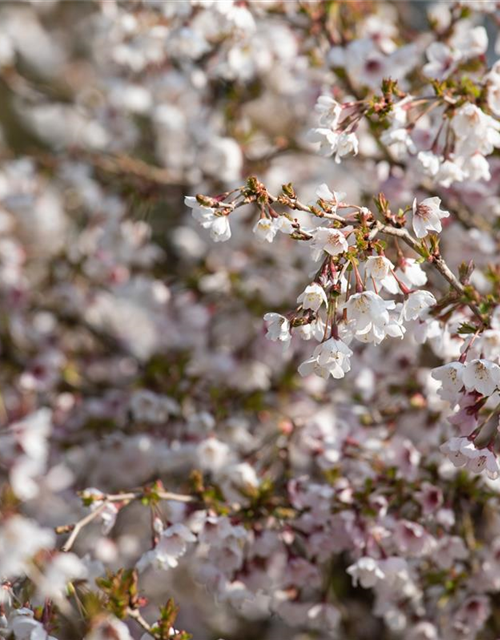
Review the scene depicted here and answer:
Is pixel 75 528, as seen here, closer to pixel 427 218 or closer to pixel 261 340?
pixel 427 218

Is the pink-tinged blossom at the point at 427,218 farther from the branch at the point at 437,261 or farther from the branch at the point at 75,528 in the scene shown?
the branch at the point at 75,528

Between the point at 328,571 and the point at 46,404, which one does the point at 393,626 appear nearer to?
the point at 328,571

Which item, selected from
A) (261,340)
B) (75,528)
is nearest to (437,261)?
(75,528)

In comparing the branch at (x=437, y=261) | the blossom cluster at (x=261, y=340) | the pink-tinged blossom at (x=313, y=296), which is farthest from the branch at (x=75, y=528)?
the branch at (x=437, y=261)

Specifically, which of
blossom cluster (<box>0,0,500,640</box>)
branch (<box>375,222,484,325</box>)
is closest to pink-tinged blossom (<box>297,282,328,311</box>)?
blossom cluster (<box>0,0,500,640</box>)

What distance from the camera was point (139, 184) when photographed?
3.74 meters

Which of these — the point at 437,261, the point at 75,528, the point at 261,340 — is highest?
the point at 437,261

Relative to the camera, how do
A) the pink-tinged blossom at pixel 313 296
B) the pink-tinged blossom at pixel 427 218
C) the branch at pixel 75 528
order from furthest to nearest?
the branch at pixel 75 528, the pink-tinged blossom at pixel 427 218, the pink-tinged blossom at pixel 313 296

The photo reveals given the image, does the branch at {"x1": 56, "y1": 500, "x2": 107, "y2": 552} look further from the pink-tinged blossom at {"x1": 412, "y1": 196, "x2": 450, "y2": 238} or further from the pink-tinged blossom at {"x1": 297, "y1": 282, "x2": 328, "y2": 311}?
the pink-tinged blossom at {"x1": 412, "y1": 196, "x2": 450, "y2": 238}

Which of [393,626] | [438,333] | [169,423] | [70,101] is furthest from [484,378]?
[70,101]

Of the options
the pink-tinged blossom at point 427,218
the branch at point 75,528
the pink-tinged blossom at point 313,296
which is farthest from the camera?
the branch at point 75,528

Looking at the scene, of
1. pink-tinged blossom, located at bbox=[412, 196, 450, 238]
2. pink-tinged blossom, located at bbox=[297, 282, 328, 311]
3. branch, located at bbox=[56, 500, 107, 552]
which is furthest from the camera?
branch, located at bbox=[56, 500, 107, 552]

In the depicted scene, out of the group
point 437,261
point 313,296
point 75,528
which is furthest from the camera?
point 75,528

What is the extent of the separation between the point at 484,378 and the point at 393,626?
1254mm
